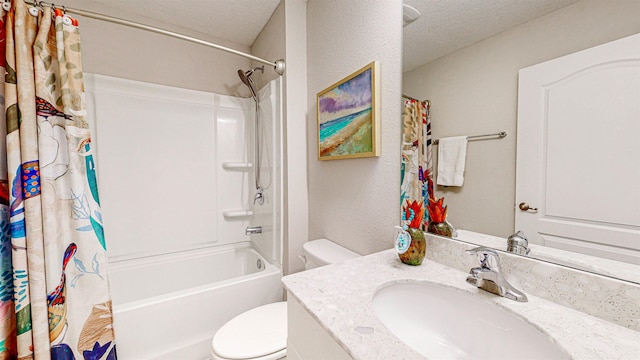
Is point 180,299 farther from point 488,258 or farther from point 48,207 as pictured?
point 488,258

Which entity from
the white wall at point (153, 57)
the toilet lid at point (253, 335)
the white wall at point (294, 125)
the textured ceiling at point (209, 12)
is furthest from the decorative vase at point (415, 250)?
the white wall at point (153, 57)

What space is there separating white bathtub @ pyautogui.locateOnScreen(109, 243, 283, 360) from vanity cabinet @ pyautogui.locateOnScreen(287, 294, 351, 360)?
87 centimetres

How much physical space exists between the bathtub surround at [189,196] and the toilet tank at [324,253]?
0.38 metres

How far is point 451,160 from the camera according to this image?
34.3 inches

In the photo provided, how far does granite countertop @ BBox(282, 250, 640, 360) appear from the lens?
0.44m

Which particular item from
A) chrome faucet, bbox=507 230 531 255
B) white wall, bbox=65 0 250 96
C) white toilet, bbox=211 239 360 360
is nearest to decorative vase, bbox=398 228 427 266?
chrome faucet, bbox=507 230 531 255

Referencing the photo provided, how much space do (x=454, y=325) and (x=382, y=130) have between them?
0.75 m

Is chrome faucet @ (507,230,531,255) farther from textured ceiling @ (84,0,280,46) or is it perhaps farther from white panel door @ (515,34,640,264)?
textured ceiling @ (84,0,280,46)

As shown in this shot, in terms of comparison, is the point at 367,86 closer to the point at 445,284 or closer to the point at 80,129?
the point at 445,284

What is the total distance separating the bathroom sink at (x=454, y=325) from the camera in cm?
53

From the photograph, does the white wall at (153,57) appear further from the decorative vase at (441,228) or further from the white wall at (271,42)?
the decorative vase at (441,228)

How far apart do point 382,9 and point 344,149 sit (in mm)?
639

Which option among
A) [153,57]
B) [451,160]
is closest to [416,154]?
[451,160]

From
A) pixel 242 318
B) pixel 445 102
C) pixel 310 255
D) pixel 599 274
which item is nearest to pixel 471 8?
pixel 445 102
